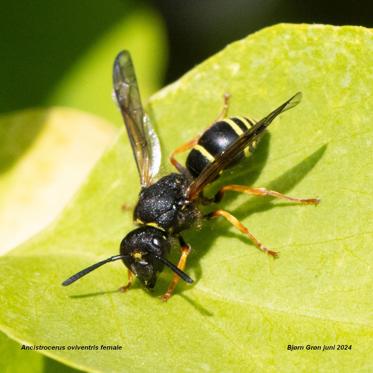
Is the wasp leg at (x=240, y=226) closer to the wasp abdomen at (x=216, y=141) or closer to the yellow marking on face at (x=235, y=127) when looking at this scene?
the wasp abdomen at (x=216, y=141)

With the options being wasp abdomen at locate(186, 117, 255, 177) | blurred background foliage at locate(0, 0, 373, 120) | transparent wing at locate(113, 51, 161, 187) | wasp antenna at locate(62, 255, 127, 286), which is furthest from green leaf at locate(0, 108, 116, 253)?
wasp antenna at locate(62, 255, 127, 286)

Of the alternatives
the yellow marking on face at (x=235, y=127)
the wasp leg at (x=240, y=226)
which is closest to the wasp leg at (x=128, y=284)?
the wasp leg at (x=240, y=226)

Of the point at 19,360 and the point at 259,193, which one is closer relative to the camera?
the point at 19,360

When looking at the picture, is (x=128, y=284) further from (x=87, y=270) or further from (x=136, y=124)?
(x=136, y=124)

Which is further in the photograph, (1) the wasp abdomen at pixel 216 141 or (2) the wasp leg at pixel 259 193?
(1) the wasp abdomen at pixel 216 141

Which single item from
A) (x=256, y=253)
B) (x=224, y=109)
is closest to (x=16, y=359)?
(x=256, y=253)
